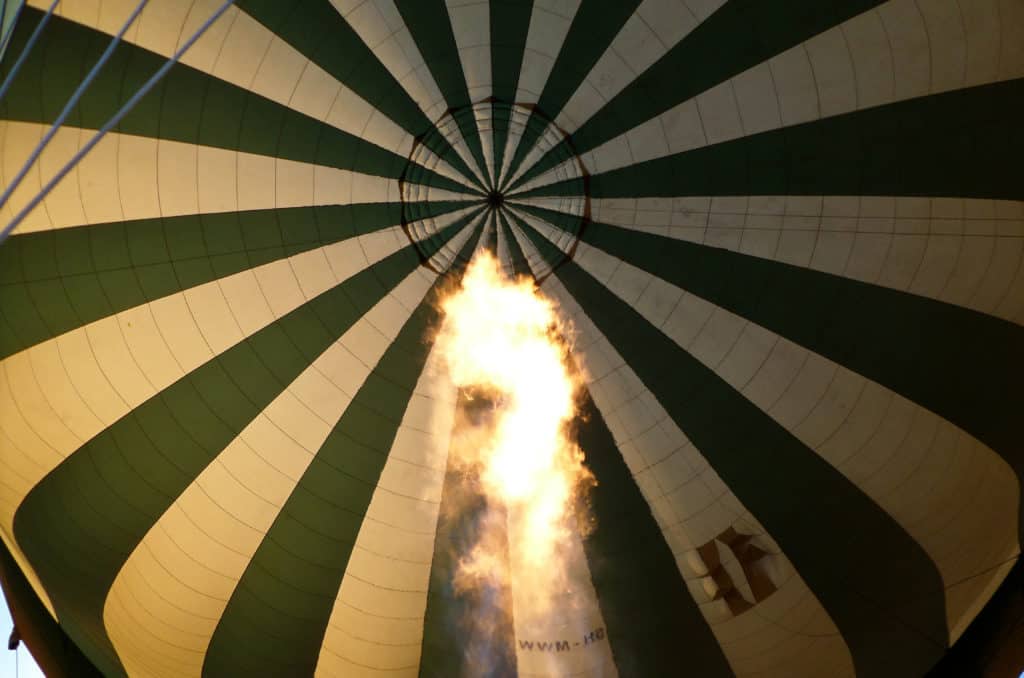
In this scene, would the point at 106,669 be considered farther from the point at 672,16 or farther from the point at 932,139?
the point at 932,139

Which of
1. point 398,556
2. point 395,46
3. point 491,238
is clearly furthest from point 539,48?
point 398,556

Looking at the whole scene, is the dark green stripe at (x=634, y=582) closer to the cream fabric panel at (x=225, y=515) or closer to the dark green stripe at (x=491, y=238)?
the dark green stripe at (x=491, y=238)

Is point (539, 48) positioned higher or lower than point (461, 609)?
higher

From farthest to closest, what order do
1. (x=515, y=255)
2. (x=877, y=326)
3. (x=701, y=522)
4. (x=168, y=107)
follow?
(x=701, y=522), (x=877, y=326), (x=515, y=255), (x=168, y=107)

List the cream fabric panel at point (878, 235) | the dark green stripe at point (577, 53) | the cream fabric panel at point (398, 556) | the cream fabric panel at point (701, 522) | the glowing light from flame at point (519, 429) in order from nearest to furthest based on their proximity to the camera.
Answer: the dark green stripe at point (577, 53) → the cream fabric panel at point (878, 235) → the glowing light from flame at point (519, 429) → the cream fabric panel at point (701, 522) → the cream fabric panel at point (398, 556)

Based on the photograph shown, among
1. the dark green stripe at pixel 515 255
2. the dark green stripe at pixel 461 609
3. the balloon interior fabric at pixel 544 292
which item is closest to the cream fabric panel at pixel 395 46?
the balloon interior fabric at pixel 544 292

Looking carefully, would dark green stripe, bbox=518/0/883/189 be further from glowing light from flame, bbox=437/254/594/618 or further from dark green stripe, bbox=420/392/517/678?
dark green stripe, bbox=420/392/517/678

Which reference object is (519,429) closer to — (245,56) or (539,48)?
(539,48)
